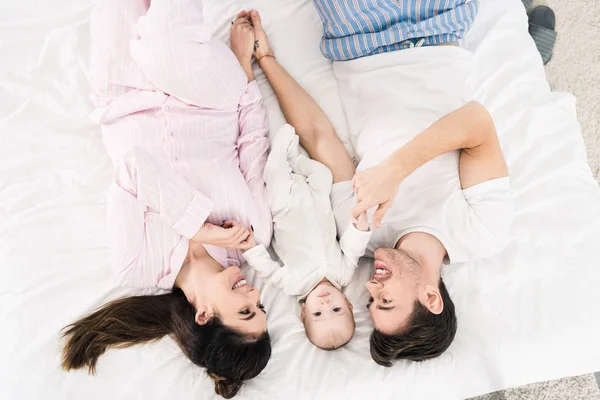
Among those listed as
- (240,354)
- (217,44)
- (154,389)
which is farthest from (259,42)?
(154,389)

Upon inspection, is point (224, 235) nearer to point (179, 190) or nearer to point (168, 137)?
point (179, 190)

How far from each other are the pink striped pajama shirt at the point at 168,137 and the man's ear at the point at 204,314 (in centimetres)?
12

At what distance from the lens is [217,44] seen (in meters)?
1.31

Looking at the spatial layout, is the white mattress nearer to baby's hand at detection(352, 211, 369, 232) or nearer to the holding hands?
the holding hands

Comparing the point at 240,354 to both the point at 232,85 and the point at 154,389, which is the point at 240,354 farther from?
the point at 232,85

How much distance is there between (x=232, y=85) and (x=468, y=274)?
799mm

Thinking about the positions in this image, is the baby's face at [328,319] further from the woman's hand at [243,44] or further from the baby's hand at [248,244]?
the woman's hand at [243,44]

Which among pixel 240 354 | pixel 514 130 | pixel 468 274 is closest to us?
pixel 240 354

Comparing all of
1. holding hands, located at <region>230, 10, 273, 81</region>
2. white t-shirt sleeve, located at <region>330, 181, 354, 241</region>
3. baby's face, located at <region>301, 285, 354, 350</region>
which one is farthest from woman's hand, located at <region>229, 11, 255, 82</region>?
baby's face, located at <region>301, 285, 354, 350</region>

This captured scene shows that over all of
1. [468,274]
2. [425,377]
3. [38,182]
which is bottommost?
[425,377]

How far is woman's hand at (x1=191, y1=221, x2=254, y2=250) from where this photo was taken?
1.14 meters

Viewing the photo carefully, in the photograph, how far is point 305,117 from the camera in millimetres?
1351

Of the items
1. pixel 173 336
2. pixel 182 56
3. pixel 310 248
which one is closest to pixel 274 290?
pixel 310 248

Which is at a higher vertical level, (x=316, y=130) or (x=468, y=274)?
(x=316, y=130)
